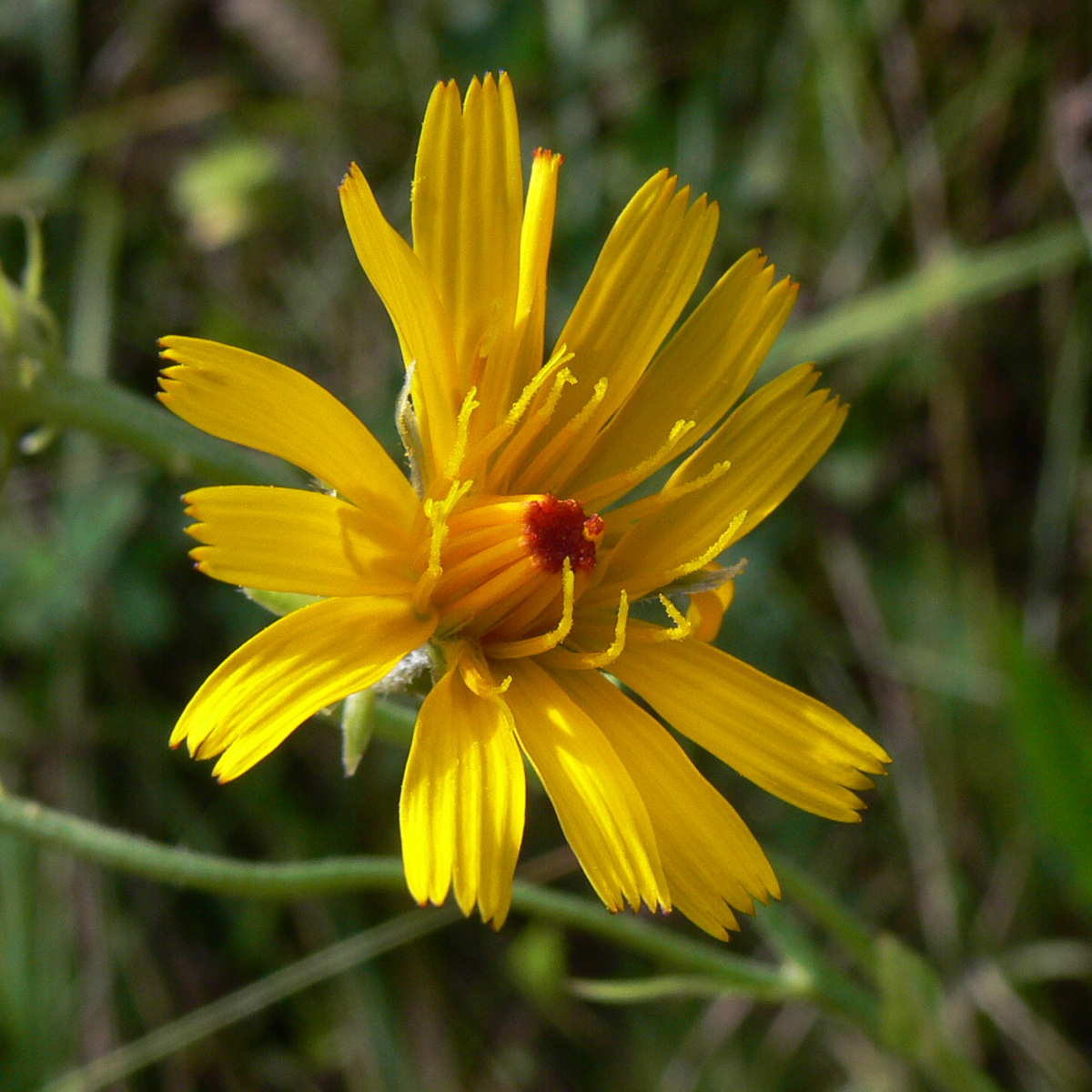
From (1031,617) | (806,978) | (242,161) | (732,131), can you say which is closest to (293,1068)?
(806,978)

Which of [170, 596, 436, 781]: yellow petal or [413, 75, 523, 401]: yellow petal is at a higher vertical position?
[413, 75, 523, 401]: yellow petal

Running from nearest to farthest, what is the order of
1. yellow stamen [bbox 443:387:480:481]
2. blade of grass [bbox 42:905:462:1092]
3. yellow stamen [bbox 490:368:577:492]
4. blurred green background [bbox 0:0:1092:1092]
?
1. yellow stamen [bbox 443:387:480:481]
2. yellow stamen [bbox 490:368:577:492]
3. blade of grass [bbox 42:905:462:1092]
4. blurred green background [bbox 0:0:1092:1092]

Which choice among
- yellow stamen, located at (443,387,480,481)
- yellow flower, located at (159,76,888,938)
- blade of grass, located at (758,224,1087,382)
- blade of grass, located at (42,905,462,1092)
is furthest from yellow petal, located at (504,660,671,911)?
blade of grass, located at (758,224,1087,382)

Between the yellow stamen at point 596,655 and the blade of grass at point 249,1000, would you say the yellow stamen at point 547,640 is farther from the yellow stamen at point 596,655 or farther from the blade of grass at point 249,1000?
the blade of grass at point 249,1000

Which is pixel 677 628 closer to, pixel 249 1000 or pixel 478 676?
pixel 478 676

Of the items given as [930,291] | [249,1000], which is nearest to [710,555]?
[249,1000]

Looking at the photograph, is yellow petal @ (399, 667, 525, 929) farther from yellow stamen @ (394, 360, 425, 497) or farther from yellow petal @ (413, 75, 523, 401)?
yellow petal @ (413, 75, 523, 401)
